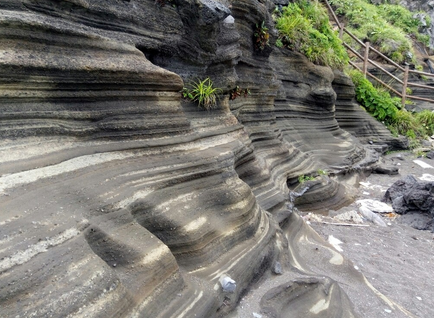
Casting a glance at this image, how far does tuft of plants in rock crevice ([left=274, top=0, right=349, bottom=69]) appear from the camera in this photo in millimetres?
7992

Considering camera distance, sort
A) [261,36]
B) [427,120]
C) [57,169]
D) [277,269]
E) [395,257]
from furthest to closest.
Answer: [427,120], [261,36], [395,257], [277,269], [57,169]

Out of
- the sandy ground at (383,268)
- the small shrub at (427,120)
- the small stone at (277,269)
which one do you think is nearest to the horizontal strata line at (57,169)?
the sandy ground at (383,268)

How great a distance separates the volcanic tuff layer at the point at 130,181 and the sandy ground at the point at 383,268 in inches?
3.3

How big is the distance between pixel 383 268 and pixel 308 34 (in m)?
6.00

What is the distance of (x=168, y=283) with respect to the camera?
2514mm

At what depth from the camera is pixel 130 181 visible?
2.81 metres

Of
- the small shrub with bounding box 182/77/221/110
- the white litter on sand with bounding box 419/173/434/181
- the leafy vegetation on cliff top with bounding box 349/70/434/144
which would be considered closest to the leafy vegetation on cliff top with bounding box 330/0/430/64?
the leafy vegetation on cliff top with bounding box 349/70/434/144

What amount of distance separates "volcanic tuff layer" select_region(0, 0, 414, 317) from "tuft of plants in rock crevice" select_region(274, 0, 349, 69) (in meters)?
3.47

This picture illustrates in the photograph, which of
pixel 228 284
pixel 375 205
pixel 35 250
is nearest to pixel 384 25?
pixel 375 205

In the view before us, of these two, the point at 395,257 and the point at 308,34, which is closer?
the point at 395,257

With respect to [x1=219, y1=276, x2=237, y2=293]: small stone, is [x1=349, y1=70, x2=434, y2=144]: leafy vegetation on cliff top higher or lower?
lower

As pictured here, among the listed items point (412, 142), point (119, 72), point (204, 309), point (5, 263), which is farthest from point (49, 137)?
point (412, 142)

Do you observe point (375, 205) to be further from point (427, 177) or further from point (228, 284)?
point (228, 284)

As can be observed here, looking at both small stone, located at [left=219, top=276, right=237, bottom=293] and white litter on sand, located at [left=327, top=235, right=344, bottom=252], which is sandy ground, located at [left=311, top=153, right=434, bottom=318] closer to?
white litter on sand, located at [left=327, top=235, right=344, bottom=252]
